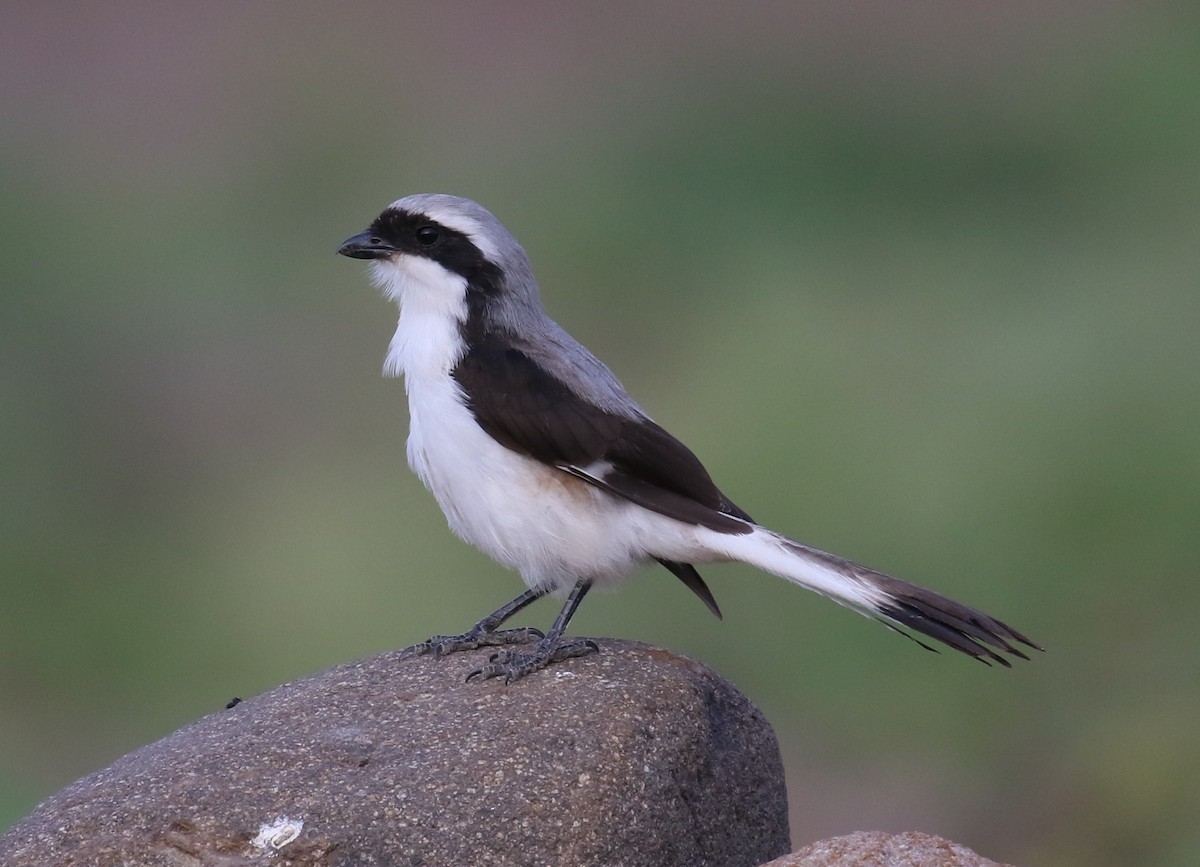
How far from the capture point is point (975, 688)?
49.3 ft

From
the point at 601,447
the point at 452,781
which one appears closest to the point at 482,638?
the point at 601,447

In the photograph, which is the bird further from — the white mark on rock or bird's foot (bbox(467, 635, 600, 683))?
the white mark on rock

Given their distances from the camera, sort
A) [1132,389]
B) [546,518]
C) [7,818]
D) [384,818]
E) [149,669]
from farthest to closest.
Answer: [1132,389]
[149,669]
[7,818]
[546,518]
[384,818]

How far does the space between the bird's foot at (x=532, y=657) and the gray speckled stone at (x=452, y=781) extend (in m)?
0.07

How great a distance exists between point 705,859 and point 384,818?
4.74 ft

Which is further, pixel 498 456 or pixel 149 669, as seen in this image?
pixel 149 669

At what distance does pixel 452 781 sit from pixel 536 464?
5.63ft

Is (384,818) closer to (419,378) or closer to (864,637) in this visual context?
(419,378)

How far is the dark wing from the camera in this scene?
28.3 feet

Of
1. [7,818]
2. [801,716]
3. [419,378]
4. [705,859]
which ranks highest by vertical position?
[419,378]

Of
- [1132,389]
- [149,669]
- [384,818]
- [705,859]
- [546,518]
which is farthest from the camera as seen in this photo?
[1132,389]

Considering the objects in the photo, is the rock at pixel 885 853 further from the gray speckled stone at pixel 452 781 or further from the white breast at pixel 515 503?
the white breast at pixel 515 503

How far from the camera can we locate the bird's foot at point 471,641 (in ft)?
29.5

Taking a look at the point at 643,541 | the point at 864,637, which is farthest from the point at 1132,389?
the point at 643,541
